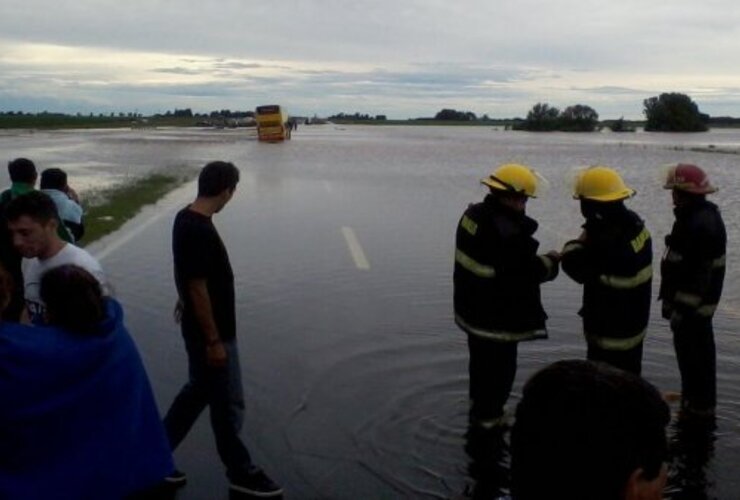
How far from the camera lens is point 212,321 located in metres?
5.42

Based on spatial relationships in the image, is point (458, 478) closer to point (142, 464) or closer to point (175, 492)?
point (175, 492)

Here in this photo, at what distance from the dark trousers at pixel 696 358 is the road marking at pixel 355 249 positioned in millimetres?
7098

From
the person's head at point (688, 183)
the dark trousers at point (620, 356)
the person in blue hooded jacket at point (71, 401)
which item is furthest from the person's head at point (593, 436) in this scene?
the person's head at point (688, 183)

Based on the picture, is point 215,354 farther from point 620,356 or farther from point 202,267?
point 620,356

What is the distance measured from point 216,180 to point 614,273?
94.2 inches

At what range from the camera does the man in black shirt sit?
17.6 ft

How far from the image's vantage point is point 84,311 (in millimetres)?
3934

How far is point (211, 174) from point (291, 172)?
29330 millimetres

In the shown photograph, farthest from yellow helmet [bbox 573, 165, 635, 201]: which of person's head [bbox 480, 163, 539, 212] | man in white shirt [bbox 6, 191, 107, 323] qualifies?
man in white shirt [bbox 6, 191, 107, 323]

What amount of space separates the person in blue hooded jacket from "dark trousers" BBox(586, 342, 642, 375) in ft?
9.79

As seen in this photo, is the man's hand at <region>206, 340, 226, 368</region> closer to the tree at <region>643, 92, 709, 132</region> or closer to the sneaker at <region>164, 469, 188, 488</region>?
the sneaker at <region>164, 469, 188, 488</region>

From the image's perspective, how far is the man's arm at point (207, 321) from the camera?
538 cm

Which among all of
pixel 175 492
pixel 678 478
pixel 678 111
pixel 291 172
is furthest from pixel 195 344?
pixel 678 111

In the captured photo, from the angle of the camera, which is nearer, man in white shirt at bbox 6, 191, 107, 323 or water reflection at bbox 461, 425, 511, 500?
man in white shirt at bbox 6, 191, 107, 323
